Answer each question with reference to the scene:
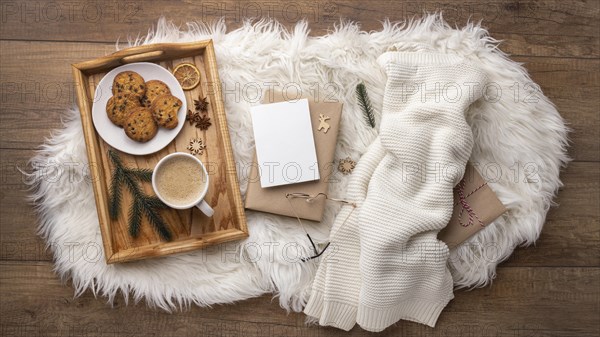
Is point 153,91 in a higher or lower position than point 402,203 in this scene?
higher

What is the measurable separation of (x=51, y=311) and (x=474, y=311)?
1.06 meters

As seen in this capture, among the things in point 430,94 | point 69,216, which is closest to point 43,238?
point 69,216

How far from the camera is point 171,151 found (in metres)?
1.10

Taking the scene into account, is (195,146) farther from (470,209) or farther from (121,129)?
(470,209)

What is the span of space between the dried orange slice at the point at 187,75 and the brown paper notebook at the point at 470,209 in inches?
27.1

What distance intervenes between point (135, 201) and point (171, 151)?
0.47ft

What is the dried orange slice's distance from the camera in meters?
1.12

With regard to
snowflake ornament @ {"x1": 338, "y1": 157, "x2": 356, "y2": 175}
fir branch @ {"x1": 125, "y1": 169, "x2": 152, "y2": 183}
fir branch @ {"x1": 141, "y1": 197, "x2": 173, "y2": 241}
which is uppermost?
fir branch @ {"x1": 125, "y1": 169, "x2": 152, "y2": 183}

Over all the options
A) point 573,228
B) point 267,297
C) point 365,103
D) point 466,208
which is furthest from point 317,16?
point 573,228

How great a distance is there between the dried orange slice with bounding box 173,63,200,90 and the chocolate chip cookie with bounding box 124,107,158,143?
4.4 inches

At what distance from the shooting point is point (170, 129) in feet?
3.58

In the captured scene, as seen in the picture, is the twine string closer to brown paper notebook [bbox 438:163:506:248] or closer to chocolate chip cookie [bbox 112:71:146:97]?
brown paper notebook [bbox 438:163:506:248]

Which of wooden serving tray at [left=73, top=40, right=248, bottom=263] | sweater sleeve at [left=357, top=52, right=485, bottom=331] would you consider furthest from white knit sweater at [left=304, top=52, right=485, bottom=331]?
wooden serving tray at [left=73, top=40, right=248, bottom=263]

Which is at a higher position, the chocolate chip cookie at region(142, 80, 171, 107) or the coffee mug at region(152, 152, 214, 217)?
the chocolate chip cookie at region(142, 80, 171, 107)
